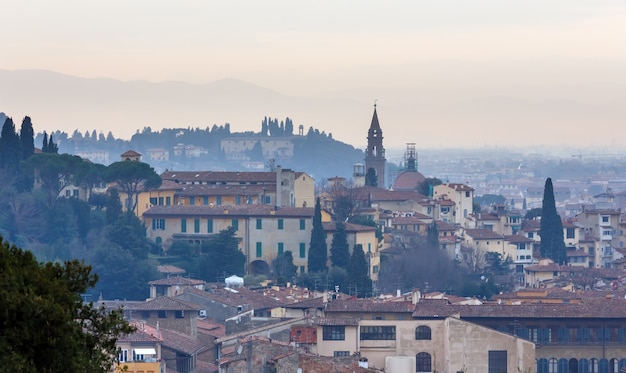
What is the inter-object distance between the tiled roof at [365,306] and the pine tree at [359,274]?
30.0 feet

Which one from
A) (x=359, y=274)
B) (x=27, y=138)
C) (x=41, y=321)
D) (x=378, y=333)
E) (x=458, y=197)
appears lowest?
(x=378, y=333)

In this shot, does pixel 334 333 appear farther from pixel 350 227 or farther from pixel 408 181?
pixel 408 181

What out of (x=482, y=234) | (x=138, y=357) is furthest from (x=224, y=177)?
A: (x=138, y=357)

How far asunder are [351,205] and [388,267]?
662 cm

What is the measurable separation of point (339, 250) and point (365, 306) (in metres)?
15.7

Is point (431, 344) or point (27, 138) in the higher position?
Answer: point (27, 138)

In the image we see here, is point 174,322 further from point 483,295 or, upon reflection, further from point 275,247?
point 275,247

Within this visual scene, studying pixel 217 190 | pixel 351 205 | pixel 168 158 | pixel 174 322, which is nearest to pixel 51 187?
pixel 217 190

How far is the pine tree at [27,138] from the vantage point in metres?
56.2

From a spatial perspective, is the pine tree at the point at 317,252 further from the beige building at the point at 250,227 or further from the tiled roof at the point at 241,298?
the tiled roof at the point at 241,298

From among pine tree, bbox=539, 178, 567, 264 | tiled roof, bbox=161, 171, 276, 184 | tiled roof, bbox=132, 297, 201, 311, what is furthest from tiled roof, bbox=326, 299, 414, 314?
tiled roof, bbox=161, 171, 276, 184

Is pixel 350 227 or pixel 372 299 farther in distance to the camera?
pixel 350 227

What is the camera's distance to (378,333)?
32.1m

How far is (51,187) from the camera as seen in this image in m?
55.2
